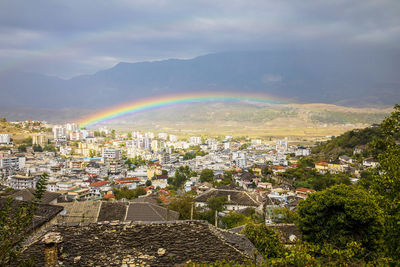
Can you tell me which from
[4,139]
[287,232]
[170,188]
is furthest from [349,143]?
[4,139]

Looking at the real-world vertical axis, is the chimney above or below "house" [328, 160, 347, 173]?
above

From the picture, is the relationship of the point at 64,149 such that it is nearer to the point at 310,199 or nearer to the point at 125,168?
the point at 125,168

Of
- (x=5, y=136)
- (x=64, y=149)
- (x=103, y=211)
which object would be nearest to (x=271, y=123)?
(x=64, y=149)

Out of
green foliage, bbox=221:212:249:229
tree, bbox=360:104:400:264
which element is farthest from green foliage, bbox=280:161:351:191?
tree, bbox=360:104:400:264

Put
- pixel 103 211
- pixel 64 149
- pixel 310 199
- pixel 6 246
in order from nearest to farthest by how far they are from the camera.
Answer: pixel 6 246, pixel 310 199, pixel 103 211, pixel 64 149

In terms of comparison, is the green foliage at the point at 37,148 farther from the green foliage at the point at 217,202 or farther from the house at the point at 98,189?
the green foliage at the point at 217,202

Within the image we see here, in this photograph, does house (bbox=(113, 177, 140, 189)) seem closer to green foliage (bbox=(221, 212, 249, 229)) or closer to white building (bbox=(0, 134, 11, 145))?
green foliage (bbox=(221, 212, 249, 229))

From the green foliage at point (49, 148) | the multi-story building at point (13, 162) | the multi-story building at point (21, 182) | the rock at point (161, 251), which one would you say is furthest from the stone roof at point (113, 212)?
the green foliage at point (49, 148)

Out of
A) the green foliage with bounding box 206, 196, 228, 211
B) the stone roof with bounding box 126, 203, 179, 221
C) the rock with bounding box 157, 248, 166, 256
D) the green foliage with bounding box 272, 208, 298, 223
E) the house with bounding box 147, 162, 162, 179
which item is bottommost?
the house with bounding box 147, 162, 162, 179
